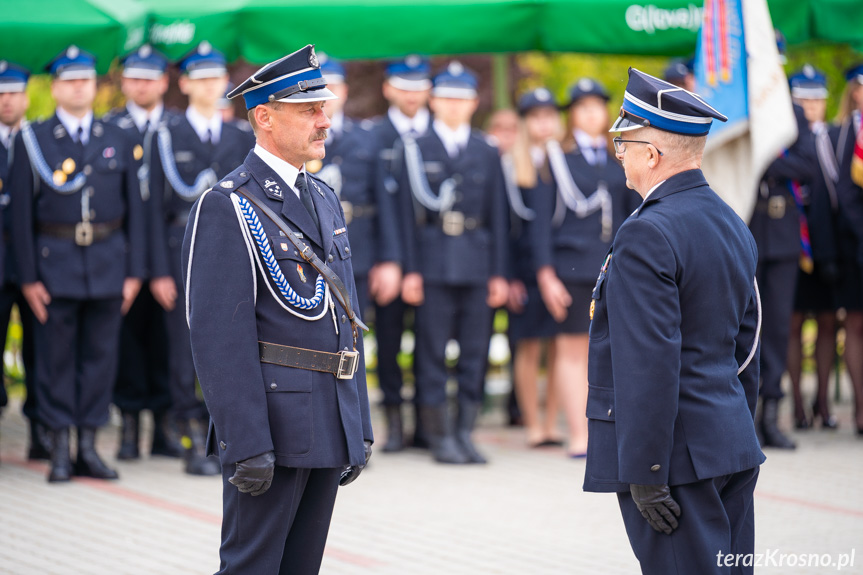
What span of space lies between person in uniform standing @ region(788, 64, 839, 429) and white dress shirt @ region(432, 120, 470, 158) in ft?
8.65

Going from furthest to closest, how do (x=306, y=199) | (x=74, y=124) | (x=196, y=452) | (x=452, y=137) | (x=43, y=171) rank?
1. (x=452, y=137)
2. (x=196, y=452)
3. (x=74, y=124)
4. (x=43, y=171)
5. (x=306, y=199)

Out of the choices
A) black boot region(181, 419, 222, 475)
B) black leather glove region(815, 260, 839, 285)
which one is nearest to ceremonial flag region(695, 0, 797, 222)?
black leather glove region(815, 260, 839, 285)

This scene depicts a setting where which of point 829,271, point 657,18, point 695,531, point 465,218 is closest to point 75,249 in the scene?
point 465,218

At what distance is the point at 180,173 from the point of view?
7184mm

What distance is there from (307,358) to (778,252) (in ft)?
16.8

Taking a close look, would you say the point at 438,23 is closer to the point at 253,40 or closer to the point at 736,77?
the point at 253,40

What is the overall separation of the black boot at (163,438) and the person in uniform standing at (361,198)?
1.52m

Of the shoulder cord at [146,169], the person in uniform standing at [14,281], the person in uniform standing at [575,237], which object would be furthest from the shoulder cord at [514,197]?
the person in uniform standing at [14,281]

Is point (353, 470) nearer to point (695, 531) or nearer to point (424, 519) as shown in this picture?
point (695, 531)

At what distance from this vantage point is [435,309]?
25.3 feet

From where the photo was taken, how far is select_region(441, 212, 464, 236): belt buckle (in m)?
7.65

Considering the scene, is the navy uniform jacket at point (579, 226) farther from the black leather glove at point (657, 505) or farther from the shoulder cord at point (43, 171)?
the black leather glove at point (657, 505)

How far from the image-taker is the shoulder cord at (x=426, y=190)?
302 inches

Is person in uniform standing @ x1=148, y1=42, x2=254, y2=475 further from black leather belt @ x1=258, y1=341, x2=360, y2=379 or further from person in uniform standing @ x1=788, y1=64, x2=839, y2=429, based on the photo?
person in uniform standing @ x1=788, y1=64, x2=839, y2=429
